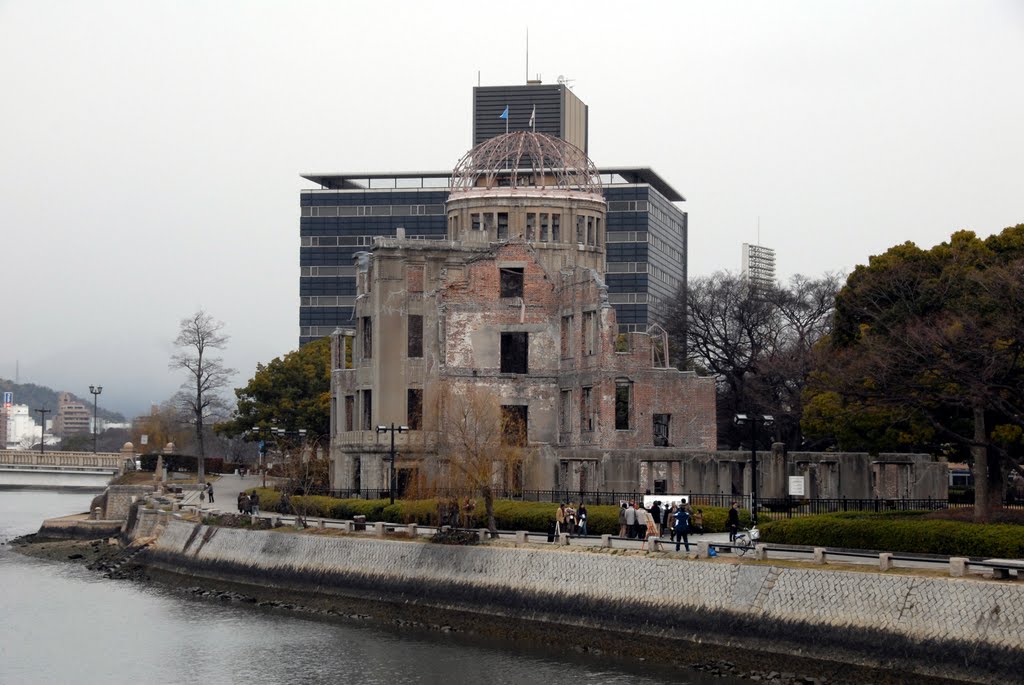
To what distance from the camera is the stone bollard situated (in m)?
38.7

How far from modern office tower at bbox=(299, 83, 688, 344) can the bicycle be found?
94695 millimetres

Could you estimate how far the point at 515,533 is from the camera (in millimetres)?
54594

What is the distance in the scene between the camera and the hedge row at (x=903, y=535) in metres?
42.8

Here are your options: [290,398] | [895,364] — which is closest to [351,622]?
[895,364]

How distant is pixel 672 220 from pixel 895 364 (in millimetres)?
107822

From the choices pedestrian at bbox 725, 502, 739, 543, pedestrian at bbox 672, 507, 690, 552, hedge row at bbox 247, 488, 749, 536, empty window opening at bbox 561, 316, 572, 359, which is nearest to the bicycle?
pedestrian at bbox 725, 502, 739, 543

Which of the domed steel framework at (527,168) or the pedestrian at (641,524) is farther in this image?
the domed steel framework at (527,168)

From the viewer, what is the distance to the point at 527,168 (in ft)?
283

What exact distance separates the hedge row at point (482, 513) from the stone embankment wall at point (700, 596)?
395cm

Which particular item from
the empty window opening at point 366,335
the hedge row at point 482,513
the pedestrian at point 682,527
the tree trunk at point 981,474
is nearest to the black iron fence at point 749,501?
the hedge row at point 482,513

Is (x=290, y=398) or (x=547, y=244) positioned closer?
(x=547, y=244)

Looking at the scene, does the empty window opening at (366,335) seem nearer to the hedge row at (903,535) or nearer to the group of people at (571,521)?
Result: the group of people at (571,521)

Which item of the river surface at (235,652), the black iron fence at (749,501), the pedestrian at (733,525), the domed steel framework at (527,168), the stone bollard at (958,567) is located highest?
the domed steel framework at (527,168)

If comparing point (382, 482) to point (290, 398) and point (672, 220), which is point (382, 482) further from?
point (672, 220)
